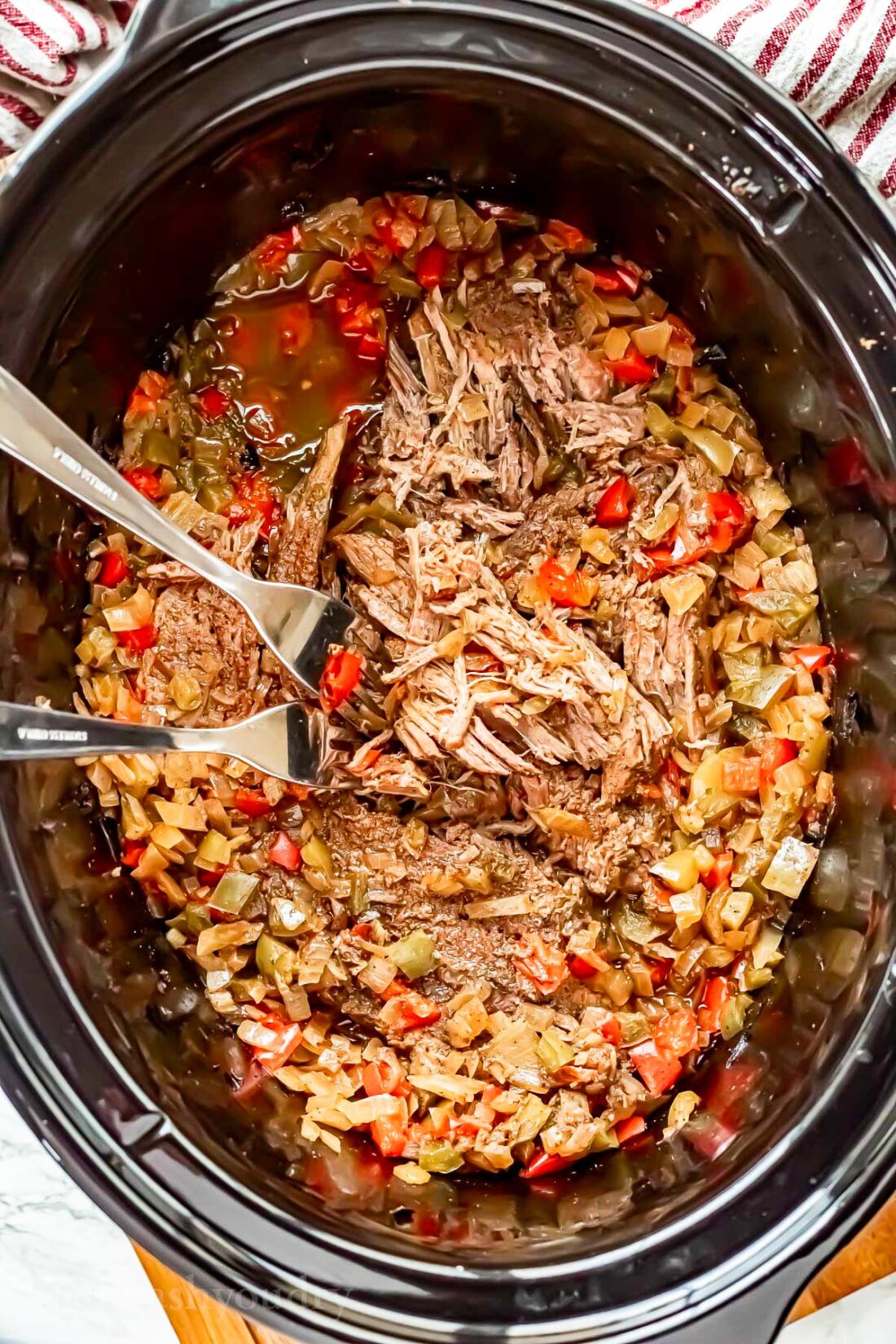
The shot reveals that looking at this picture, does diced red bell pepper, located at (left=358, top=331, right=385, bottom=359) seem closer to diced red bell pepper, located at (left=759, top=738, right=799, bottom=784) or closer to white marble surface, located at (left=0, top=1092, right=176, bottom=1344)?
diced red bell pepper, located at (left=759, top=738, right=799, bottom=784)

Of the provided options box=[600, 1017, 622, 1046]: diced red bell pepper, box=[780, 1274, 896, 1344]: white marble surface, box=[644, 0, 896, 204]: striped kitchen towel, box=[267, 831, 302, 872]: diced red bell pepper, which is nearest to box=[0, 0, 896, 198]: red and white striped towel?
box=[644, 0, 896, 204]: striped kitchen towel

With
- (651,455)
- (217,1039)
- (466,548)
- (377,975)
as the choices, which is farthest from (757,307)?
(217,1039)

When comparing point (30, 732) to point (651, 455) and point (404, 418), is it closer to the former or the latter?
point (404, 418)

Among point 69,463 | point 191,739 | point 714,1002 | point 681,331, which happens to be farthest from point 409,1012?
point 681,331

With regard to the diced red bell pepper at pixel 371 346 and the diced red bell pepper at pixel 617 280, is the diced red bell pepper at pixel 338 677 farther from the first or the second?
the diced red bell pepper at pixel 617 280

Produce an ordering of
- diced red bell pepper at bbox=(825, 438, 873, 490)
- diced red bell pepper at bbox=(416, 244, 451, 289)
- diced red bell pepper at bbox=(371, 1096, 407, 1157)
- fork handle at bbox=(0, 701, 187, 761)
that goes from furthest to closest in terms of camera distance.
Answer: diced red bell pepper at bbox=(416, 244, 451, 289), diced red bell pepper at bbox=(371, 1096, 407, 1157), diced red bell pepper at bbox=(825, 438, 873, 490), fork handle at bbox=(0, 701, 187, 761)

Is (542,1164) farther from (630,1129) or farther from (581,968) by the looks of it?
(581,968)
